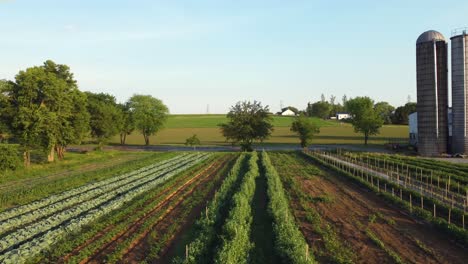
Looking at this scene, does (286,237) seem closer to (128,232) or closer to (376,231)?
(376,231)

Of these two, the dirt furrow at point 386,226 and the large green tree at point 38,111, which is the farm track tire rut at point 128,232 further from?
the large green tree at point 38,111

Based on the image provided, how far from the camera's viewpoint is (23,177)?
38.5 metres

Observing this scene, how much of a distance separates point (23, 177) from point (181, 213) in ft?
79.9

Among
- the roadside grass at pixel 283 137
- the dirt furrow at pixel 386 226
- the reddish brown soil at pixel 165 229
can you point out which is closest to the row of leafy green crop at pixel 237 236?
the reddish brown soil at pixel 165 229

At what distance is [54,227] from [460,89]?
5600 centimetres

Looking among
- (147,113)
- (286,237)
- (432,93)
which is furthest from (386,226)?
(147,113)

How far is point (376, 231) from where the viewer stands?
1880cm

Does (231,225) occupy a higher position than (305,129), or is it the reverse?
(305,129)

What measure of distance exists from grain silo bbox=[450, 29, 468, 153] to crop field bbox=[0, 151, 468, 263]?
2756 cm

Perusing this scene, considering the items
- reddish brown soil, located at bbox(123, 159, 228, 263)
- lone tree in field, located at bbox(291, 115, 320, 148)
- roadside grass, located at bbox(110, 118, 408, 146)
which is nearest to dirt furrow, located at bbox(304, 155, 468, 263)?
reddish brown soil, located at bbox(123, 159, 228, 263)

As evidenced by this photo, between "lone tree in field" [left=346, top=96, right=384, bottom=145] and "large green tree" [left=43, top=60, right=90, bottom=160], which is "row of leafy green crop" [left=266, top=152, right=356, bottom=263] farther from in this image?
"lone tree in field" [left=346, top=96, right=384, bottom=145]

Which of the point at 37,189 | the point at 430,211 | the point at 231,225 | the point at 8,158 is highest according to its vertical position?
the point at 8,158

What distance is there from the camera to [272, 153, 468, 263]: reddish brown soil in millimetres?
15602

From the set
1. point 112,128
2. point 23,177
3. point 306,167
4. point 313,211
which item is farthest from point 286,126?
Answer: point 313,211
